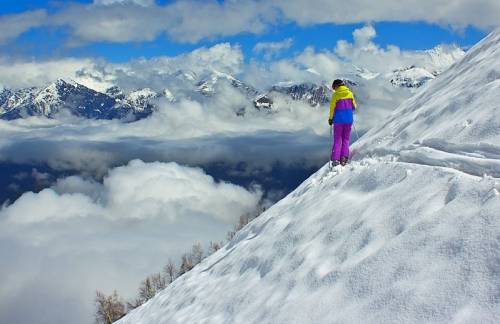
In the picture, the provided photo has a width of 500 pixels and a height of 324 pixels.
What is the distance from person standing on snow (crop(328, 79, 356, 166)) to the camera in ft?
51.8

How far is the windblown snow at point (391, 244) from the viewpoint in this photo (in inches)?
249

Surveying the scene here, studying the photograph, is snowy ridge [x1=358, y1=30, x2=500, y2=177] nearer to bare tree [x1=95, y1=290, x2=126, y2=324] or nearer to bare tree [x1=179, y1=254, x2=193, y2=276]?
bare tree [x1=95, y1=290, x2=126, y2=324]

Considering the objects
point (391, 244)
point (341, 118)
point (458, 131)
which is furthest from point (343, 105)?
point (391, 244)

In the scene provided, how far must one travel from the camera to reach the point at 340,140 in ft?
52.2

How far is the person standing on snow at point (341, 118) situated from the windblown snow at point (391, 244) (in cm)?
104

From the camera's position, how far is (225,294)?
36.8 ft

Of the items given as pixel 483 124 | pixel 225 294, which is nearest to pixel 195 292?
pixel 225 294

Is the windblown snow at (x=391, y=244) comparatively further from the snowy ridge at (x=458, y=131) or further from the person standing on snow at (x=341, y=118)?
the person standing on snow at (x=341, y=118)

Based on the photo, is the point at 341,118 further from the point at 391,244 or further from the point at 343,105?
the point at 391,244

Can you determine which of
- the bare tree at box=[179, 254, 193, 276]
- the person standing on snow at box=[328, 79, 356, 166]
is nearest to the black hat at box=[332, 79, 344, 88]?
the person standing on snow at box=[328, 79, 356, 166]

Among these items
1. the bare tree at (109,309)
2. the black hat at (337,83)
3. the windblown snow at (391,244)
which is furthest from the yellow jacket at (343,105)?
the bare tree at (109,309)

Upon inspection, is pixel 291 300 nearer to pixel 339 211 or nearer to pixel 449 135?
pixel 339 211

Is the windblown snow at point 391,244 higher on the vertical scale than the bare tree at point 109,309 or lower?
higher

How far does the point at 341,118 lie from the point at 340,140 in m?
0.75
